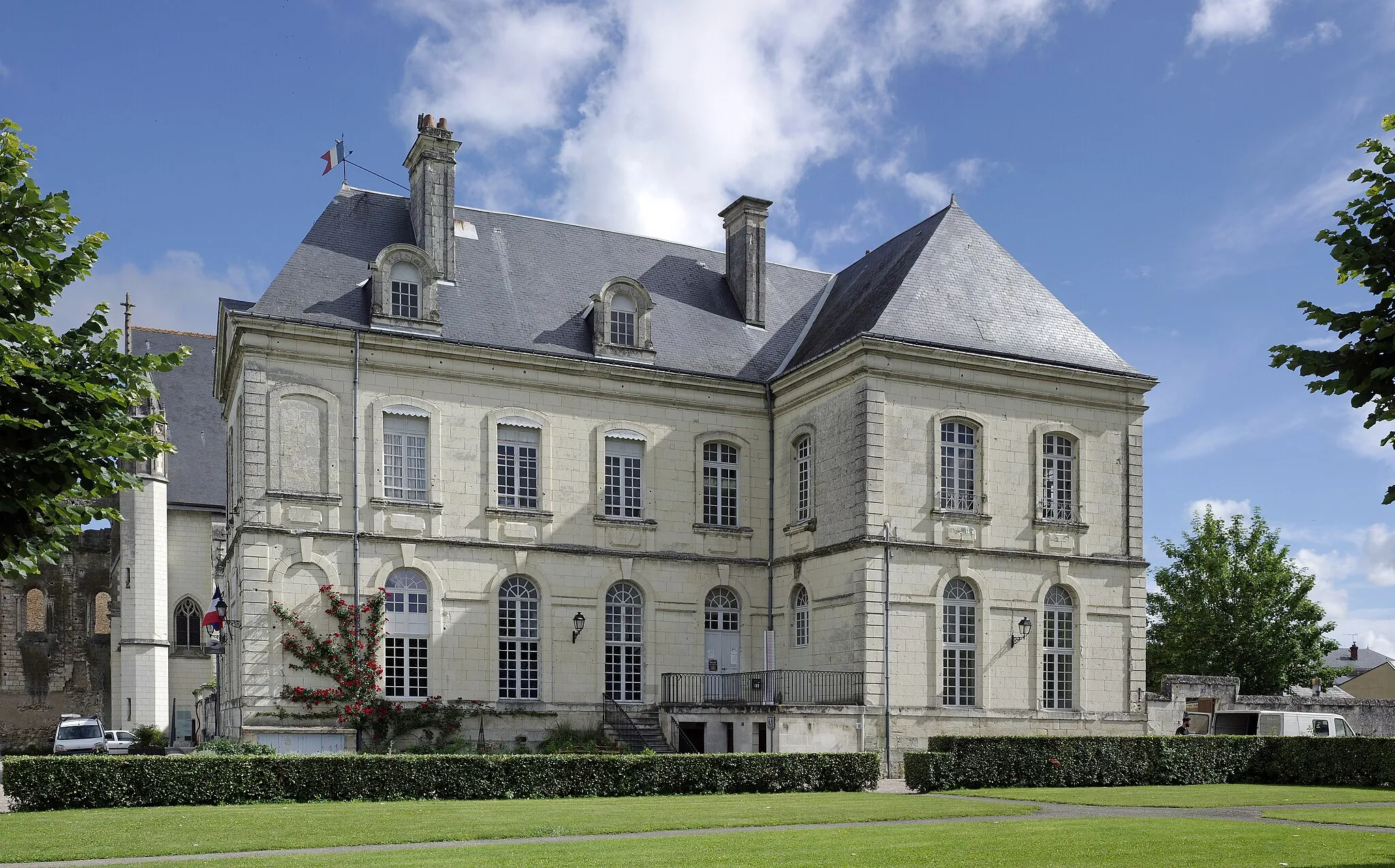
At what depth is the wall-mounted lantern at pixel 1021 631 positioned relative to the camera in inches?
1082

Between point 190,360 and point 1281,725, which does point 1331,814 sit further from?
point 190,360

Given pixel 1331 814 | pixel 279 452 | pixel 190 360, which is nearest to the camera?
pixel 1331 814

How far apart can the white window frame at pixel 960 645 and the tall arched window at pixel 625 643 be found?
6088mm

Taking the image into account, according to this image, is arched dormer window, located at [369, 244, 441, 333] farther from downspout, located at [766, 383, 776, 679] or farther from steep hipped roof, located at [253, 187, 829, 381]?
downspout, located at [766, 383, 776, 679]

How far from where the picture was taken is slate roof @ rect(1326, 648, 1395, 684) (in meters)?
71.5

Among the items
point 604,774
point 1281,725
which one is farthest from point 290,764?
point 1281,725

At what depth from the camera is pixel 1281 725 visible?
2862cm

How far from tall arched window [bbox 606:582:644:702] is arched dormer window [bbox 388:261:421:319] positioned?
6900mm

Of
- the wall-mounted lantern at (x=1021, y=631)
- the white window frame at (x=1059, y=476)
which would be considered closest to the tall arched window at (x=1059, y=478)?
the white window frame at (x=1059, y=476)

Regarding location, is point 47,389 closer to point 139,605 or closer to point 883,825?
point 883,825

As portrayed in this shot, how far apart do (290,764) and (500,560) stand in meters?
8.54

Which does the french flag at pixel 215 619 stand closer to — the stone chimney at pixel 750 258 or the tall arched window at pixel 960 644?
the stone chimney at pixel 750 258

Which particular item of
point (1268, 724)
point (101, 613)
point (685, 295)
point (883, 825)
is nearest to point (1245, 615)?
point (1268, 724)

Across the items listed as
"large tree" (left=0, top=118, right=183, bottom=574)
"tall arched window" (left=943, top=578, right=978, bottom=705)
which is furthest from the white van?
"large tree" (left=0, top=118, right=183, bottom=574)
